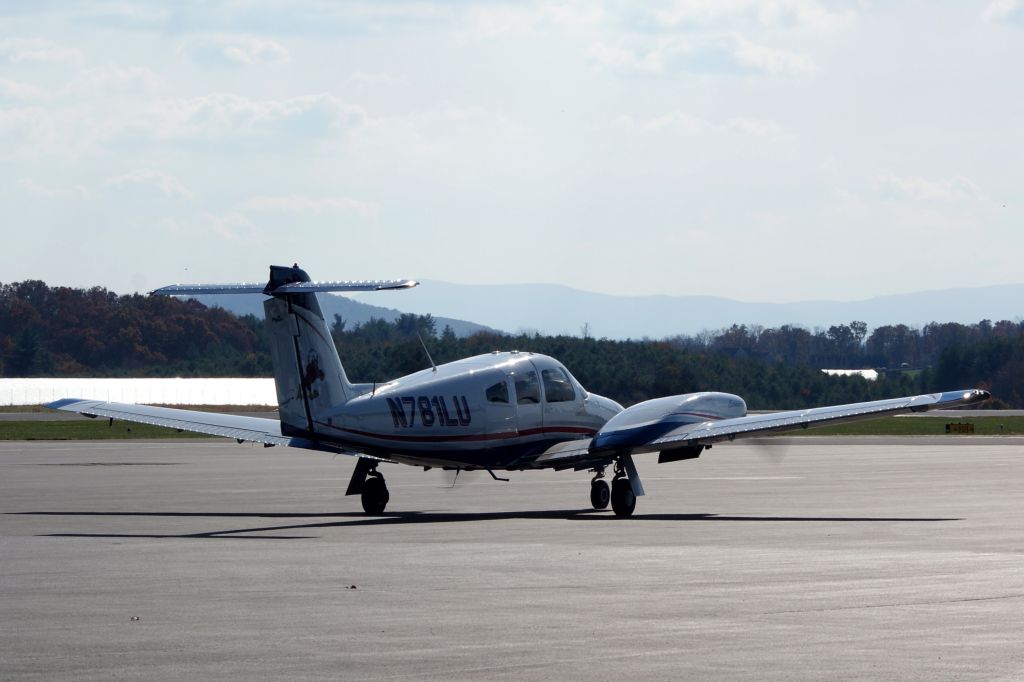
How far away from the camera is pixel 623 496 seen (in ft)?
101

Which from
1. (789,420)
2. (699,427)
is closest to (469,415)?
→ (699,427)

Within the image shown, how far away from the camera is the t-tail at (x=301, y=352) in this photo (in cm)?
2917

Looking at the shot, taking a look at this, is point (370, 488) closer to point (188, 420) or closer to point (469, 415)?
point (469, 415)

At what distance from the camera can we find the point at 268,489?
134 feet

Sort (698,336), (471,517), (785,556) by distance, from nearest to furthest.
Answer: (785,556) < (471,517) < (698,336)

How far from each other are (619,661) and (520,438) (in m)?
18.0

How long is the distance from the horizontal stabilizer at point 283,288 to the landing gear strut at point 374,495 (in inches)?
160

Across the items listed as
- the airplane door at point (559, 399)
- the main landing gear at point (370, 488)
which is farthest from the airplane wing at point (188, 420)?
the airplane door at point (559, 399)

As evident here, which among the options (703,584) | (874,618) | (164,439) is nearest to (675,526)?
(703,584)

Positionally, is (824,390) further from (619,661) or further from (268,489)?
(619,661)

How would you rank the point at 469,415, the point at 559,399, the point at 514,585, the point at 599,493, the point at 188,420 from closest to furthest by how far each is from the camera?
the point at 514,585
the point at 469,415
the point at 599,493
the point at 559,399
the point at 188,420

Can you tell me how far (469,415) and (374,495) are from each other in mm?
2551

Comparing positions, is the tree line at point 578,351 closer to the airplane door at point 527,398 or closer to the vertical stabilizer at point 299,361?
the airplane door at point 527,398

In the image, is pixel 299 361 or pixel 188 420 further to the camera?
pixel 188 420
